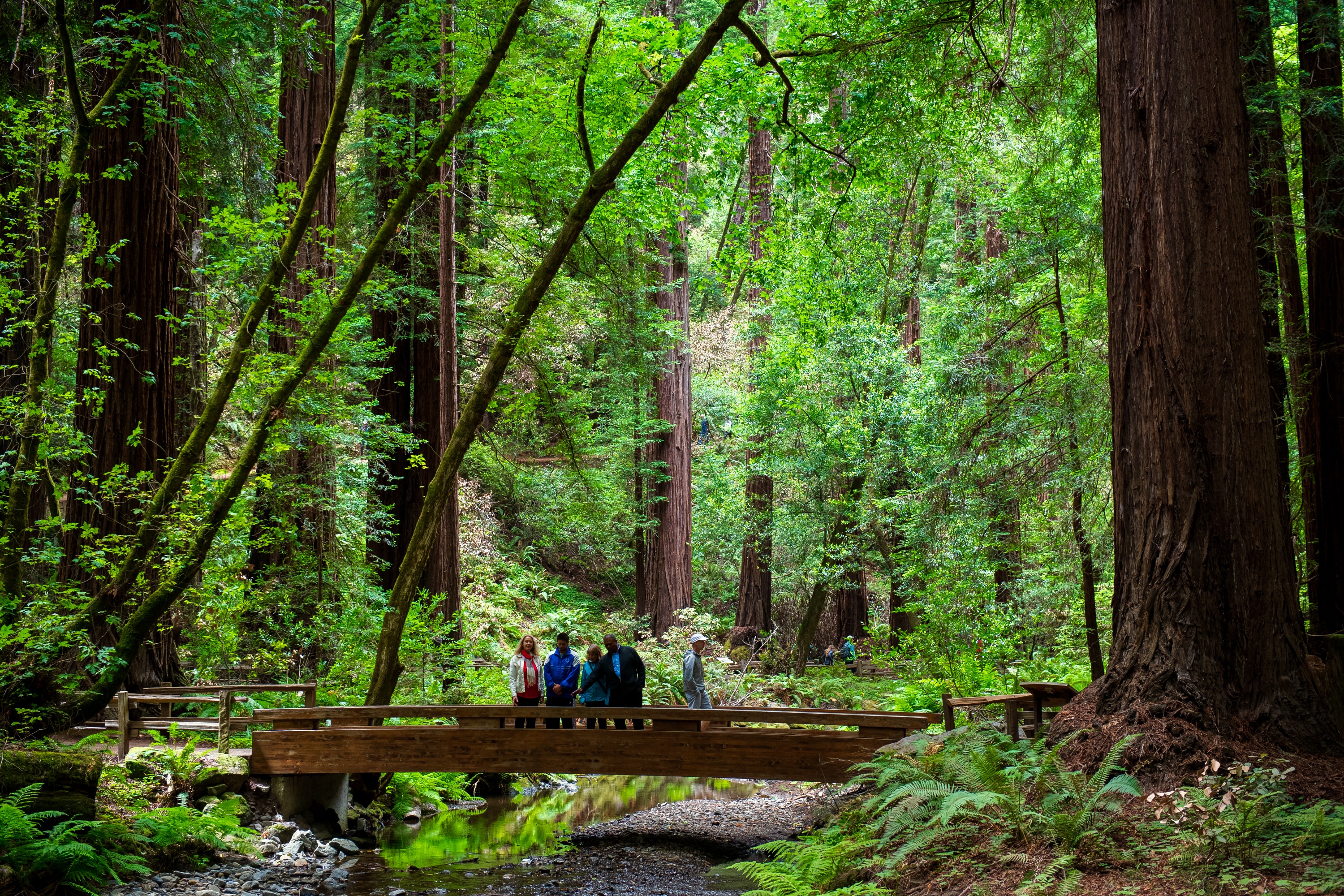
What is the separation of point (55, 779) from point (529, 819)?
20.7 ft

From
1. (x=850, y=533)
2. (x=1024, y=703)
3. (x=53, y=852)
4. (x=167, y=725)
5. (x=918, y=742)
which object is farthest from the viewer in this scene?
(x=850, y=533)

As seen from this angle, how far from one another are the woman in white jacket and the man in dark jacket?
865 millimetres

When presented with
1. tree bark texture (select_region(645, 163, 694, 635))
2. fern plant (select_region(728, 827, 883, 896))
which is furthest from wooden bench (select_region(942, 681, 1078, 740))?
tree bark texture (select_region(645, 163, 694, 635))

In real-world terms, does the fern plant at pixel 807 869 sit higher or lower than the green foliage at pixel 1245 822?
lower

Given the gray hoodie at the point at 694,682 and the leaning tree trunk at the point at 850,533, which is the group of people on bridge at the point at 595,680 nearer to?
the gray hoodie at the point at 694,682

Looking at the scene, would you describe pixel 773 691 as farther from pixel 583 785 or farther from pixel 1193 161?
pixel 1193 161

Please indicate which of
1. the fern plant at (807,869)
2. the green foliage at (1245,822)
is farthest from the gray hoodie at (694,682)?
the green foliage at (1245,822)

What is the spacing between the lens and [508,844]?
1063cm

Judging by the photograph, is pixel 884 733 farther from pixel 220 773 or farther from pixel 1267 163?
pixel 220 773

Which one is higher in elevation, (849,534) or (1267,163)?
(1267,163)

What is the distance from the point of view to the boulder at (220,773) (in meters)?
9.31

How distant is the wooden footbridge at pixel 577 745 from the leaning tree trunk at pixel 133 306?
6.52 feet

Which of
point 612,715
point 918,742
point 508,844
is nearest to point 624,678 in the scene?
point 612,715

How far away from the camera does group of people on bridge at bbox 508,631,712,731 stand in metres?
11.1
